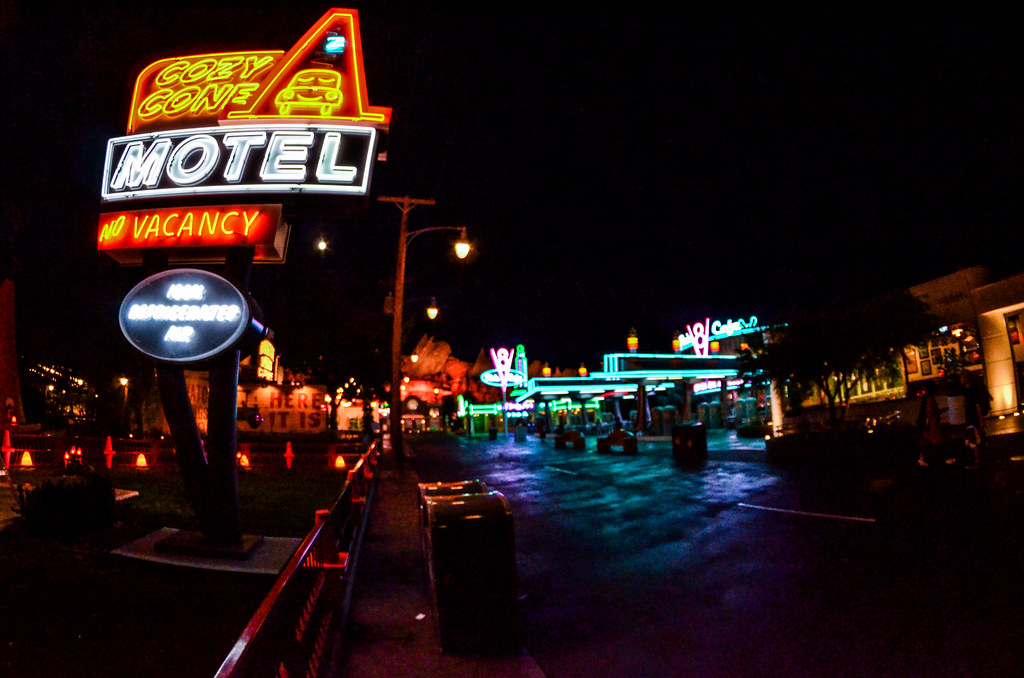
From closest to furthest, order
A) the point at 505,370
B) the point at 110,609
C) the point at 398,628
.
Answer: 1. the point at 398,628
2. the point at 110,609
3. the point at 505,370

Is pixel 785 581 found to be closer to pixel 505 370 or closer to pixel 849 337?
pixel 849 337

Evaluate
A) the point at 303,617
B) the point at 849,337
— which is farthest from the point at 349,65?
the point at 849,337

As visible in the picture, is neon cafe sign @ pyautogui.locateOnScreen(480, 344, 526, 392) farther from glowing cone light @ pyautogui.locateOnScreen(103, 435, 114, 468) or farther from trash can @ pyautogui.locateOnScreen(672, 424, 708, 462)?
glowing cone light @ pyautogui.locateOnScreen(103, 435, 114, 468)

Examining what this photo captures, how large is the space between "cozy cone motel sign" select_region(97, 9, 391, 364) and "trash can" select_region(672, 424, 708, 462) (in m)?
15.0

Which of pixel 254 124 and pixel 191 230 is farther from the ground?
pixel 254 124

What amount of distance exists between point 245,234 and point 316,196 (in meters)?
0.99

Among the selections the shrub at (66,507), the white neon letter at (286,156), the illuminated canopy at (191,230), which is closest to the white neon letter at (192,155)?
the illuminated canopy at (191,230)

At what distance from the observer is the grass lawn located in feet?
15.2

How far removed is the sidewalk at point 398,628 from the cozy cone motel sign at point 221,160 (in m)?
2.89

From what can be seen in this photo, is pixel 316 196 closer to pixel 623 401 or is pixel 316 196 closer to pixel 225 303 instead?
pixel 225 303

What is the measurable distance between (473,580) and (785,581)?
3163mm

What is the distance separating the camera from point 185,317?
6758 mm

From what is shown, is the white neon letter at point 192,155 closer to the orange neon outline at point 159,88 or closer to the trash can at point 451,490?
the orange neon outline at point 159,88

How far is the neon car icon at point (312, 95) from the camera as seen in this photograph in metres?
8.89
